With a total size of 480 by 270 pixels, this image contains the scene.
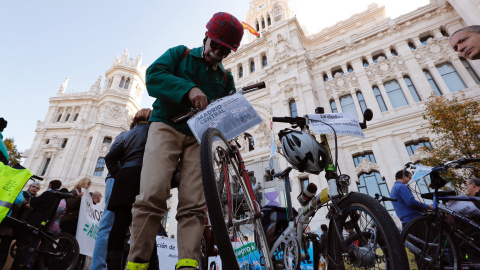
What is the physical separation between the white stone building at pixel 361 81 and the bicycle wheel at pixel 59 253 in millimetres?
8028

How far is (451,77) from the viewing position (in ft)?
44.2

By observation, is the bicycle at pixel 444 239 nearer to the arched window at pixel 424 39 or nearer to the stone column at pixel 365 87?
the stone column at pixel 365 87

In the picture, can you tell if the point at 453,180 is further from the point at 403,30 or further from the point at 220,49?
the point at 403,30

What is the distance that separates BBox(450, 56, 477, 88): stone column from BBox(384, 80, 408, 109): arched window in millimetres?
2972

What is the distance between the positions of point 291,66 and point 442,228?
17.3 m

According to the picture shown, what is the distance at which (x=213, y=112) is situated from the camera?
1.68 metres

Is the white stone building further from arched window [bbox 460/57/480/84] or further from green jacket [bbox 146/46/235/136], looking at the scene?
green jacket [bbox 146/46/235/136]

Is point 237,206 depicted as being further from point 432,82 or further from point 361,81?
point 432,82

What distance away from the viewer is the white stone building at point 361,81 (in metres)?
13.1

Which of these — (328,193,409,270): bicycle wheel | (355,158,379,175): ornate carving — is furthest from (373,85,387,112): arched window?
(328,193,409,270): bicycle wheel

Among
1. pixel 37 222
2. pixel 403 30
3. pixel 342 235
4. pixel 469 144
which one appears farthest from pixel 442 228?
pixel 403 30

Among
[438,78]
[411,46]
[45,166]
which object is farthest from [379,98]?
[45,166]

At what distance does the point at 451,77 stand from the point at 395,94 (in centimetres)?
293

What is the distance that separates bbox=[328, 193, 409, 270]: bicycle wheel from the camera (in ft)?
4.59
